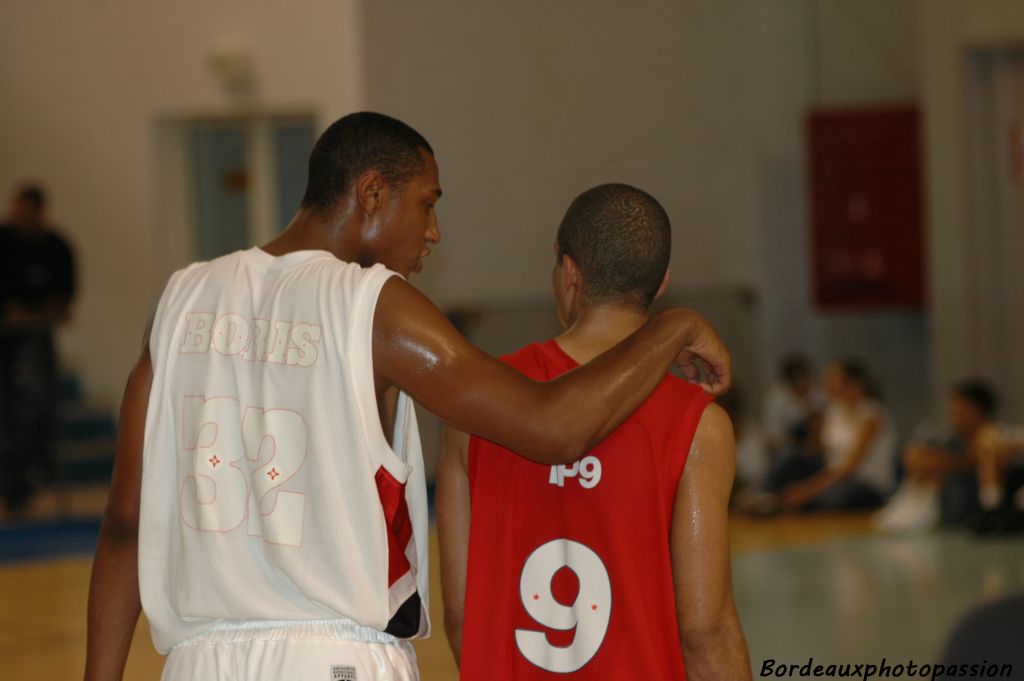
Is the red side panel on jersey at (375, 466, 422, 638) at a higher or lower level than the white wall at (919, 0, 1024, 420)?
lower

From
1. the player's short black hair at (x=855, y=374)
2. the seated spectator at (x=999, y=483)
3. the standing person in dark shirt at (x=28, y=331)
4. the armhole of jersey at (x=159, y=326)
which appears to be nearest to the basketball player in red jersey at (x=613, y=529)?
the armhole of jersey at (x=159, y=326)

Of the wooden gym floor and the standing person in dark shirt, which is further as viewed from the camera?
the standing person in dark shirt

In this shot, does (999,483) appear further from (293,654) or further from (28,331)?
(293,654)

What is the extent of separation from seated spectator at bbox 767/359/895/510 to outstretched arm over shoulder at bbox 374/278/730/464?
8755mm

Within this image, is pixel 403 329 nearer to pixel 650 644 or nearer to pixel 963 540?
pixel 650 644

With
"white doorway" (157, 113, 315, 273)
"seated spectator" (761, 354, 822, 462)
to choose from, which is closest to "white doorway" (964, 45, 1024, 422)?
"seated spectator" (761, 354, 822, 462)

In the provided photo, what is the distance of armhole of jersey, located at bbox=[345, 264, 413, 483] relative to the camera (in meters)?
2.15

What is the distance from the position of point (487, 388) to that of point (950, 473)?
8.09 metres

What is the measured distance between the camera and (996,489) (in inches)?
369

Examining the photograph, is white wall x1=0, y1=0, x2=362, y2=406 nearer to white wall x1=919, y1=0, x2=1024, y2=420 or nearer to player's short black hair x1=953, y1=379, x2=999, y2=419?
player's short black hair x1=953, y1=379, x2=999, y2=419

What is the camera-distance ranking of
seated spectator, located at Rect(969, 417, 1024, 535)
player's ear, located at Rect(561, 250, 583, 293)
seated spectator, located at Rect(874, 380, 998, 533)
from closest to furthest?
1. player's ear, located at Rect(561, 250, 583, 293)
2. seated spectator, located at Rect(969, 417, 1024, 535)
3. seated spectator, located at Rect(874, 380, 998, 533)

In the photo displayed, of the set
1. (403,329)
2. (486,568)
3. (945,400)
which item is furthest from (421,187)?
(945,400)

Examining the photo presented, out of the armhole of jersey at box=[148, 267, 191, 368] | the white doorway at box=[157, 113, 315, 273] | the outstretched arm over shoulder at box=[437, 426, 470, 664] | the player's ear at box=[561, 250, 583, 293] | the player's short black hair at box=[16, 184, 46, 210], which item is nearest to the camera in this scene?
the armhole of jersey at box=[148, 267, 191, 368]

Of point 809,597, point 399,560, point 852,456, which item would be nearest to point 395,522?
point 399,560
